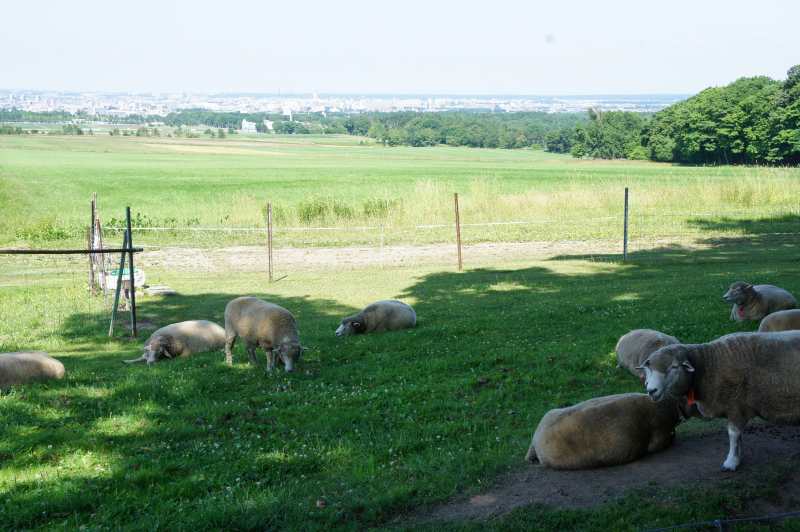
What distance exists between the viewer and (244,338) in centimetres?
1600

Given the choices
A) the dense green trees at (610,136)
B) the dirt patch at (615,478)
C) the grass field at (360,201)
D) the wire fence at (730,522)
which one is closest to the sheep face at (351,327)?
the dirt patch at (615,478)

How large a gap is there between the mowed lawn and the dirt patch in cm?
25

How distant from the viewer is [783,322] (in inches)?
516

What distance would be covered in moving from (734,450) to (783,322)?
554 cm

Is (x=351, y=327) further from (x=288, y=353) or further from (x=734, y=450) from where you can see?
(x=734, y=450)

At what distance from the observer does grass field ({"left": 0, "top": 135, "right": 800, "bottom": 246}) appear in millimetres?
40844

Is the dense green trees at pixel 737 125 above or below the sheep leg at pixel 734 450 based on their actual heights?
above

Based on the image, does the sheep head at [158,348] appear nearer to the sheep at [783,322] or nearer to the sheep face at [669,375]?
the sheep face at [669,375]

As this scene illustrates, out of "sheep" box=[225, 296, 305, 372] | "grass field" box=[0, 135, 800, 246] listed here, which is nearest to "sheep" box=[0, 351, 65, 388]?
"sheep" box=[225, 296, 305, 372]

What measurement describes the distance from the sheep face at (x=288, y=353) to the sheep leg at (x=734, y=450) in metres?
8.54

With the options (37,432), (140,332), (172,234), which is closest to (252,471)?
(37,432)

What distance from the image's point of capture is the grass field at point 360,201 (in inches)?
1608

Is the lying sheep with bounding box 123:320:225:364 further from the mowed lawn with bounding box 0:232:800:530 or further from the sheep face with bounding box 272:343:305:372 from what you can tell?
the sheep face with bounding box 272:343:305:372

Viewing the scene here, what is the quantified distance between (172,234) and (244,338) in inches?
1106
